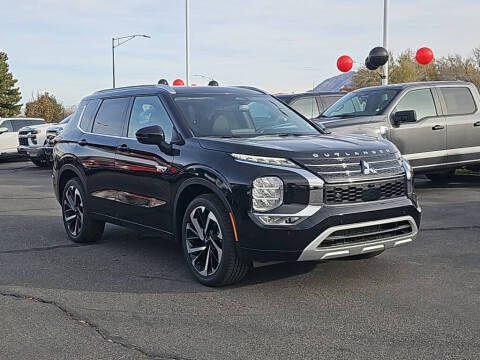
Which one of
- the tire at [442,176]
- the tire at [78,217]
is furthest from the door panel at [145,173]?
the tire at [442,176]

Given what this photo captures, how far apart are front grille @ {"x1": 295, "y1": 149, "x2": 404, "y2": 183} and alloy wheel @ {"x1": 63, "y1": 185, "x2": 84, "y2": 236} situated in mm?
3439

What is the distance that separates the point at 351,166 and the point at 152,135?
72.9 inches

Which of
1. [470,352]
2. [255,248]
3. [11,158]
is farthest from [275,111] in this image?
[11,158]

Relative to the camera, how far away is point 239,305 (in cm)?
502

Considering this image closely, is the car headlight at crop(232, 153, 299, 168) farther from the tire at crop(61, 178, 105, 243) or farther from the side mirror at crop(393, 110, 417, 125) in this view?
the side mirror at crop(393, 110, 417, 125)

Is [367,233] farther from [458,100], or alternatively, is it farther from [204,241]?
[458,100]

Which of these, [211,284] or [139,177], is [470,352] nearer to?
[211,284]

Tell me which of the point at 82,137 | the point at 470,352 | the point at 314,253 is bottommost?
the point at 470,352

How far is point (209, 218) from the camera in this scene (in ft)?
18.0

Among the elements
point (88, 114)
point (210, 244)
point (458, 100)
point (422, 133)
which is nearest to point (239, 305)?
point (210, 244)

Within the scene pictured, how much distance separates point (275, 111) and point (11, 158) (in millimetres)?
18950

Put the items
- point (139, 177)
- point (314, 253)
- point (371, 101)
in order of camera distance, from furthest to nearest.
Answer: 1. point (371, 101)
2. point (139, 177)
3. point (314, 253)

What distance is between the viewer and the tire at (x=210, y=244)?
5273 millimetres

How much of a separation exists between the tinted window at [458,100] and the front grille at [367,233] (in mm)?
6288
